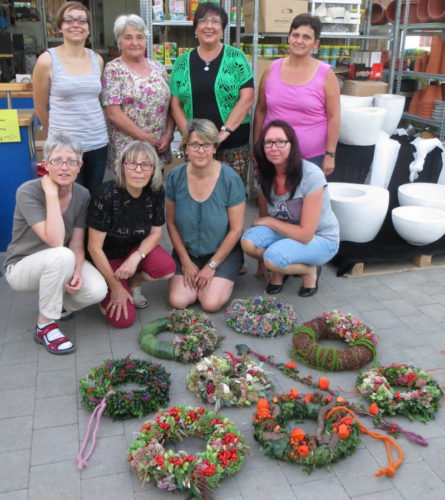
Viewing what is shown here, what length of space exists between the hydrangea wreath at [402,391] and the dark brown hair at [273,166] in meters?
1.14

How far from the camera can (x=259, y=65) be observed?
4891 mm

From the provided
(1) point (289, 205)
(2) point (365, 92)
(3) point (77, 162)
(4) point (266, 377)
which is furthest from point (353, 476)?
(2) point (365, 92)

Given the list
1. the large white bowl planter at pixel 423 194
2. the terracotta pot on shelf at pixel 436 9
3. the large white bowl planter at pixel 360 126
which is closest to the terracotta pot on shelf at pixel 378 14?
the terracotta pot on shelf at pixel 436 9

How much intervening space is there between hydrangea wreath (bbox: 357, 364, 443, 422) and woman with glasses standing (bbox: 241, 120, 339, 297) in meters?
0.89

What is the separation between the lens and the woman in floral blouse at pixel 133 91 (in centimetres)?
316

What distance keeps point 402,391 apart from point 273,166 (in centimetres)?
142

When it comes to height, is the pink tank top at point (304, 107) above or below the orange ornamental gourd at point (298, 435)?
above

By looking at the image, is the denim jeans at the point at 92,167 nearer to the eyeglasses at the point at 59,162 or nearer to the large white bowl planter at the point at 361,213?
the eyeglasses at the point at 59,162

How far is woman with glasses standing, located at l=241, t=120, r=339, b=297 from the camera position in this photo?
303 centimetres

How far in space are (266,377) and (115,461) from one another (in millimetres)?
758

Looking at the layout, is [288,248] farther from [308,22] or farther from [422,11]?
[422,11]

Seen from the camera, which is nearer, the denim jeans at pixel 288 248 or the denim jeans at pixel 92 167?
the denim jeans at pixel 288 248

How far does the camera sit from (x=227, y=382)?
2.37 meters

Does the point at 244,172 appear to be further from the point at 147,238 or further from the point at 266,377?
→ the point at 266,377
